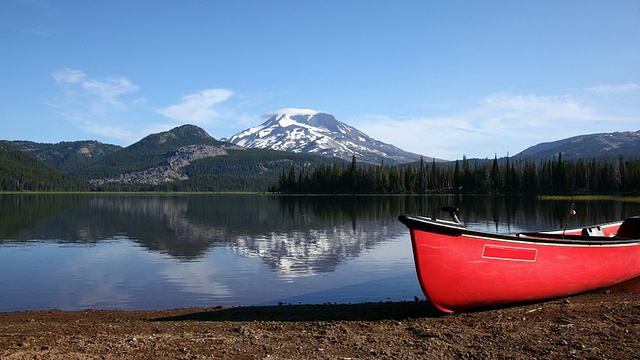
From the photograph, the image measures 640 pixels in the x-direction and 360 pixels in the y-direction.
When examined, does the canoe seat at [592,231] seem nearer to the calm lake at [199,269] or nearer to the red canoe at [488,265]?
the red canoe at [488,265]

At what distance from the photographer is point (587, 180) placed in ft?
483

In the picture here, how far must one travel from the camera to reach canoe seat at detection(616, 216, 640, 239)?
24.1 metres

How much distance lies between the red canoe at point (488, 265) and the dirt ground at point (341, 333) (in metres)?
0.48

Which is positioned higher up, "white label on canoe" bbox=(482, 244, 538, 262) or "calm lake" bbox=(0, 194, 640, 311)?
"white label on canoe" bbox=(482, 244, 538, 262)

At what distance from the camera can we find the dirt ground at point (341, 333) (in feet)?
32.6

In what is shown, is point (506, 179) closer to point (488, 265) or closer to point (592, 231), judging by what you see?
point (592, 231)

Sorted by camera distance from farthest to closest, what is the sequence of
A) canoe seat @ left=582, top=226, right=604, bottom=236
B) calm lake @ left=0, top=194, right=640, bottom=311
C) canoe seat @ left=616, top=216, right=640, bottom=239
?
canoe seat @ left=616, top=216, right=640, bottom=239 → canoe seat @ left=582, top=226, right=604, bottom=236 → calm lake @ left=0, top=194, right=640, bottom=311

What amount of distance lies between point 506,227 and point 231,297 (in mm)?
34303

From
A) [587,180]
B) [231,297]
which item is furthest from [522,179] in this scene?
[231,297]

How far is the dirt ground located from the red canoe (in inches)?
18.9

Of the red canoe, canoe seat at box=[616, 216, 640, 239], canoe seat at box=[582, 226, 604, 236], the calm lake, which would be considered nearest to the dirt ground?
the red canoe

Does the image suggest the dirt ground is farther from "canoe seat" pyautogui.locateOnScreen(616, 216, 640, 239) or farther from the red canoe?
"canoe seat" pyautogui.locateOnScreen(616, 216, 640, 239)

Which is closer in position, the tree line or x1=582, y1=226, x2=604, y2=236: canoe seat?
x1=582, y1=226, x2=604, y2=236: canoe seat

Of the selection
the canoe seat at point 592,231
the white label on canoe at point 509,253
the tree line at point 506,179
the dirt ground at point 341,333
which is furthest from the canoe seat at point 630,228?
the tree line at point 506,179
